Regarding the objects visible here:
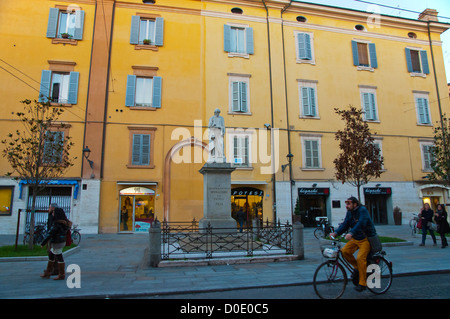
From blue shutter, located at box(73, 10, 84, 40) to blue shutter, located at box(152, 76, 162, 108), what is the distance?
521 centimetres

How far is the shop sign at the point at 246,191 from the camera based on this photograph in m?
19.5

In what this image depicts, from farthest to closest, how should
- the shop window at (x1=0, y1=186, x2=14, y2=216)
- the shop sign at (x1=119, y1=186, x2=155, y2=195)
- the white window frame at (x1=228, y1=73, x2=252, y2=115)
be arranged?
the white window frame at (x1=228, y1=73, x2=252, y2=115) < the shop sign at (x1=119, y1=186, x2=155, y2=195) < the shop window at (x1=0, y1=186, x2=14, y2=216)

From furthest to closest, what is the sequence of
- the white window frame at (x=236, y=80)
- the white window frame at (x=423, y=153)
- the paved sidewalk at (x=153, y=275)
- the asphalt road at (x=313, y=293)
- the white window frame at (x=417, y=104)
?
the white window frame at (x=417, y=104) < the white window frame at (x=423, y=153) < the white window frame at (x=236, y=80) < the paved sidewalk at (x=153, y=275) < the asphalt road at (x=313, y=293)

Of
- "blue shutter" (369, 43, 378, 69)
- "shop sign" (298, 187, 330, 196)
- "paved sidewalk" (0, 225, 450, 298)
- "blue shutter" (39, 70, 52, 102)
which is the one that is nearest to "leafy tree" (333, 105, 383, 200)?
"paved sidewalk" (0, 225, 450, 298)

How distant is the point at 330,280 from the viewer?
537 centimetres

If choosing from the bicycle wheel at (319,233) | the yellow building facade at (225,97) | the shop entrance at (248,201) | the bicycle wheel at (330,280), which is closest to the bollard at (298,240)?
the bicycle wheel at (330,280)

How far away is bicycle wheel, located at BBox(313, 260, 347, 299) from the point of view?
17.0 ft

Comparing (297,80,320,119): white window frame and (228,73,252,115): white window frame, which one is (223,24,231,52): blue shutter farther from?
(297,80,320,119): white window frame

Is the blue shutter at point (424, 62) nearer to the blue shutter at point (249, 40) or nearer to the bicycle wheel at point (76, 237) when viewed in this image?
the blue shutter at point (249, 40)

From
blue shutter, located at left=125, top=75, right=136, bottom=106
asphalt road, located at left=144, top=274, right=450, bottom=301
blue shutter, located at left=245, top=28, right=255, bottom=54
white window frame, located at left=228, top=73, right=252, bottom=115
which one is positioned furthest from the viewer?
blue shutter, located at left=245, top=28, right=255, bottom=54

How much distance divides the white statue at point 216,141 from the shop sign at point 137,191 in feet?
27.6

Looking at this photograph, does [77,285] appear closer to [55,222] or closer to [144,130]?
[55,222]

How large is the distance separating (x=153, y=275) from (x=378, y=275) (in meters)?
4.78

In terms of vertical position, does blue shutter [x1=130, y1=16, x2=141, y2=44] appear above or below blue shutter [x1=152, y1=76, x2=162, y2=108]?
above
